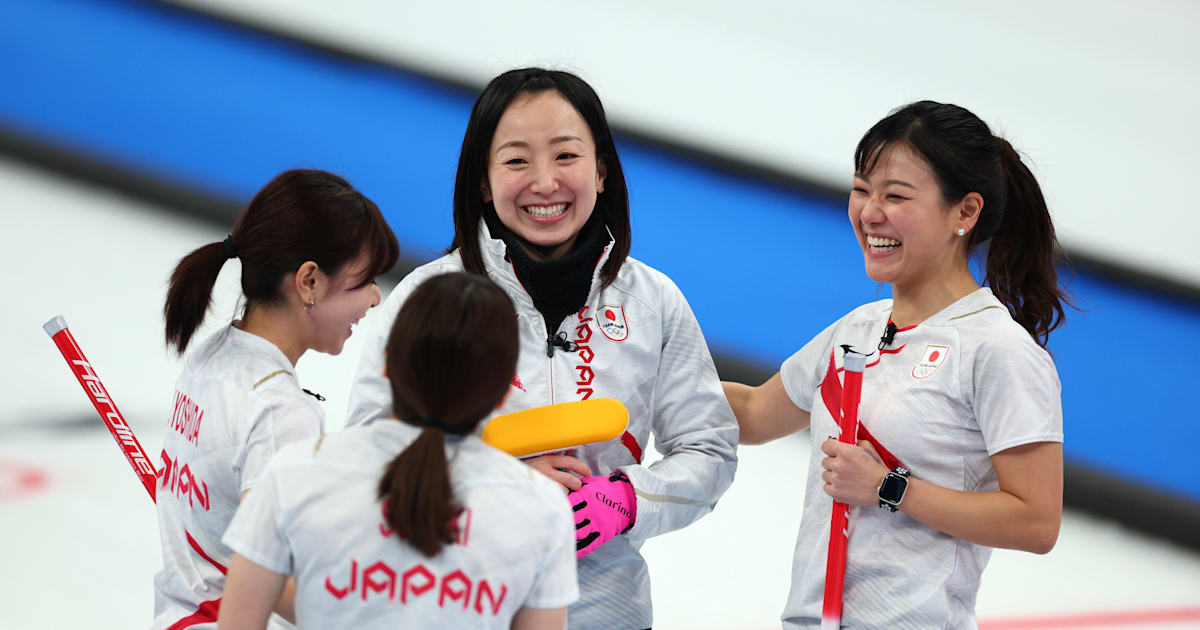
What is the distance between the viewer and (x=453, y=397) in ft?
4.28

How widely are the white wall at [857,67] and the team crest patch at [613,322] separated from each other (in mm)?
3569

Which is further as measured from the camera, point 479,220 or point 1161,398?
point 1161,398

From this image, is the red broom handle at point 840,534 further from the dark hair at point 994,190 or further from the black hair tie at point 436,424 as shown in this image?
the black hair tie at point 436,424

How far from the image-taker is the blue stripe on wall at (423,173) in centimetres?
446

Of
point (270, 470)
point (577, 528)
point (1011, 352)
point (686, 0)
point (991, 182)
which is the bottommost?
point (577, 528)

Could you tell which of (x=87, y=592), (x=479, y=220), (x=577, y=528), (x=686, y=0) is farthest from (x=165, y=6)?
(x=577, y=528)

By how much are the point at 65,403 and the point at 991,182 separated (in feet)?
10.3

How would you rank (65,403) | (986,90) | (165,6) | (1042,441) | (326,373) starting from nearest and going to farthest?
(1042,441)
(65,403)
(326,373)
(986,90)
(165,6)

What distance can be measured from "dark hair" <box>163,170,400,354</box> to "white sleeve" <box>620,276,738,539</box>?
1.74ft

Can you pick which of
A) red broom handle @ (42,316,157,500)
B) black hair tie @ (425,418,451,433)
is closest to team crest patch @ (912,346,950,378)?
black hair tie @ (425,418,451,433)

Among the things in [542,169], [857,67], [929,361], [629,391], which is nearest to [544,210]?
[542,169]

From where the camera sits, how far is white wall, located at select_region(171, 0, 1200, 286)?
5.41 metres

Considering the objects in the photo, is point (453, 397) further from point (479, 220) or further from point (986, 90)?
point (986, 90)

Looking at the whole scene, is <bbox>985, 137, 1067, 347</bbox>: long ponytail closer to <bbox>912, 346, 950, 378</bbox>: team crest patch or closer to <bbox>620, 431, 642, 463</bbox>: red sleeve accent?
<bbox>912, 346, 950, 378</bbox>: team crest patch
